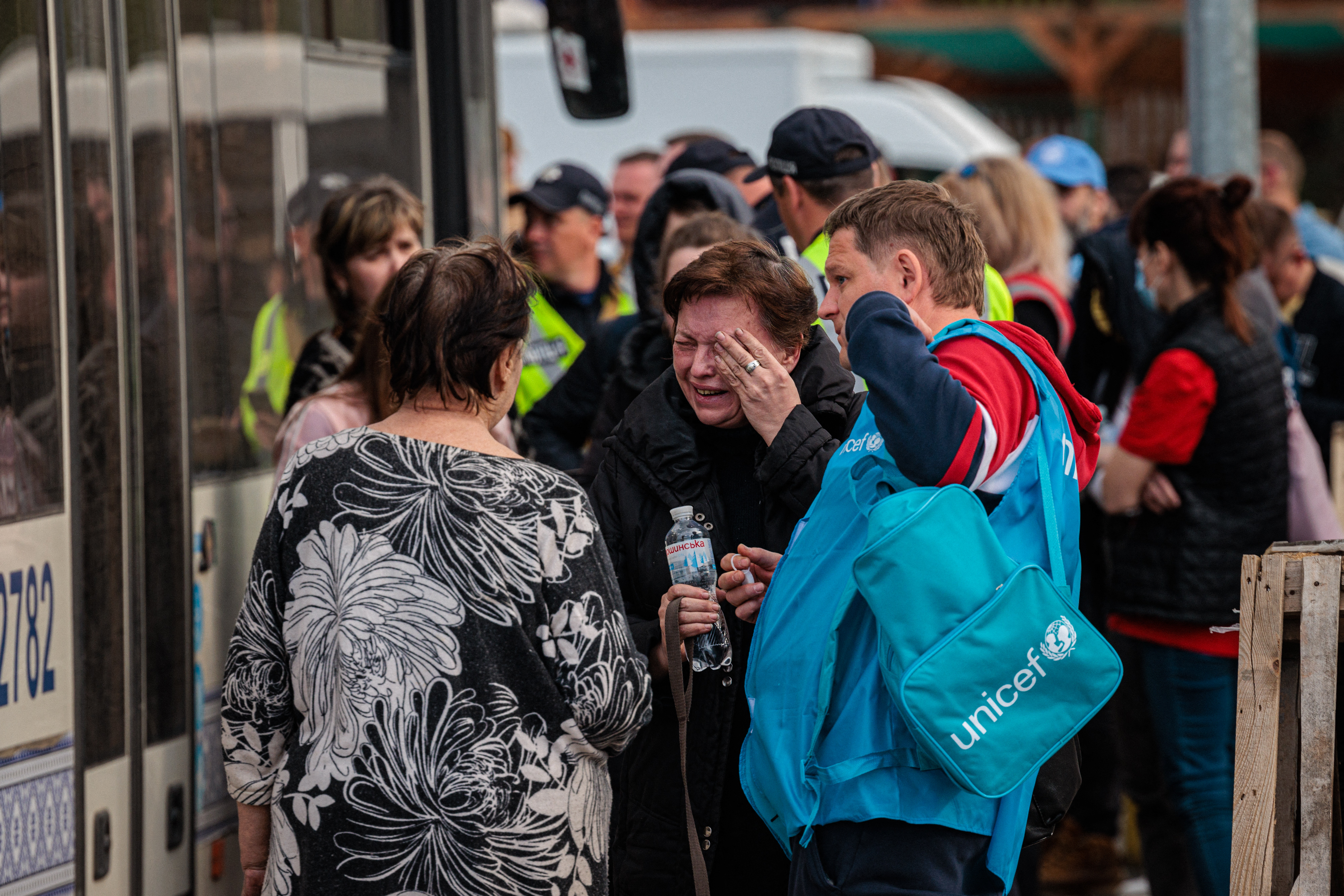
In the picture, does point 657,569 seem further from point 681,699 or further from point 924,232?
point 924,232

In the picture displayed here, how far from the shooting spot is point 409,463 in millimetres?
2521

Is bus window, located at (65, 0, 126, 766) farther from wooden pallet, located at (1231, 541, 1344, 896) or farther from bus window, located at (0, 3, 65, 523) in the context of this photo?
wooden pallet, located at (1231, 541, 1344, 896)

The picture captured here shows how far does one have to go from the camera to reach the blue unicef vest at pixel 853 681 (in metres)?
2.43

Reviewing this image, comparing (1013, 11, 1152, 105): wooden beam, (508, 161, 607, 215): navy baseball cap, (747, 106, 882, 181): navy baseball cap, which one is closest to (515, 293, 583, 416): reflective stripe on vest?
(508, 161, 607, 215): navy baseball cap

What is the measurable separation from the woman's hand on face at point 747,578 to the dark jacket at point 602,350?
1479 millimetres

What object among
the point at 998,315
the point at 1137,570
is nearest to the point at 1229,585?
the point at 1137,570

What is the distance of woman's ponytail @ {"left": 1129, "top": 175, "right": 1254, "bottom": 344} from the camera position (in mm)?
4160

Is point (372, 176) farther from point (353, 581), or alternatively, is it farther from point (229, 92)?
point (353, 581)

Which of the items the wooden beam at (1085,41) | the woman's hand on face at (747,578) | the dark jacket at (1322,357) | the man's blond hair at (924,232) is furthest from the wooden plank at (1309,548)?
the wooden beam at (1085,41)

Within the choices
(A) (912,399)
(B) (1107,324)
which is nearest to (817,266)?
(A) (912,399)

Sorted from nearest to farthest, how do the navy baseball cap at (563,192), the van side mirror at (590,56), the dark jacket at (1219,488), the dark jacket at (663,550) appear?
the dark jacket at (663,550) < the dark jacket at (1219,488) < the van side mirror at (590,56) < the navy baseball cap at (563,192)

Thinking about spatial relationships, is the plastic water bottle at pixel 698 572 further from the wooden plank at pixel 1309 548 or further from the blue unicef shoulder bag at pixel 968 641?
the wooden plank at pixel 1309 548

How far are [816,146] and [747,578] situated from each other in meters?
1.43

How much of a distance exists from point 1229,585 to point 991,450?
2.04m
